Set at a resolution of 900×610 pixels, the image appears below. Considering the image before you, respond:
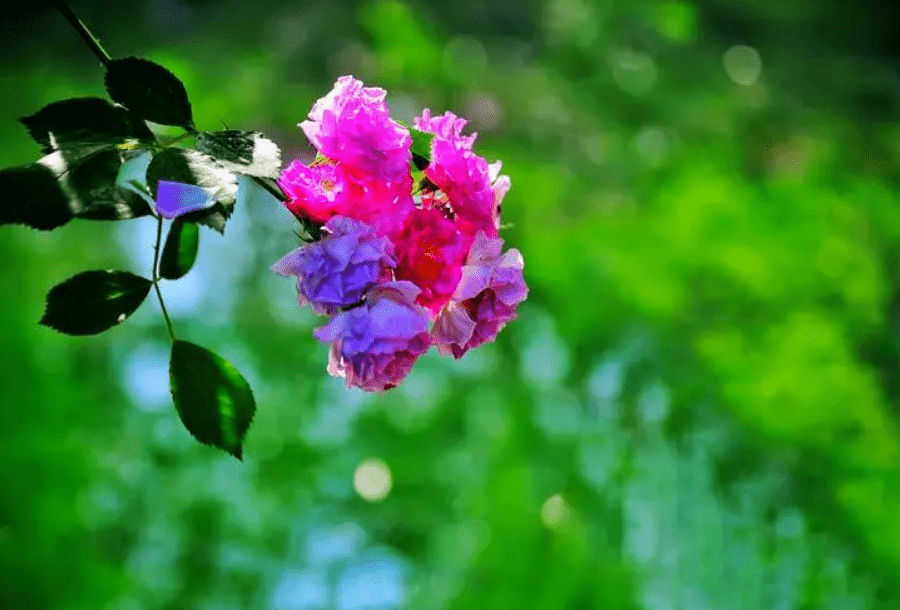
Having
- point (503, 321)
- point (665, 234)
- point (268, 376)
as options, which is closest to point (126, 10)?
point (268, 376)

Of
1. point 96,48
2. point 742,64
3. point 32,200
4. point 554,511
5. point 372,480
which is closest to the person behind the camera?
point 32,200

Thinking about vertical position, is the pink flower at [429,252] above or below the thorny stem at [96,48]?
below

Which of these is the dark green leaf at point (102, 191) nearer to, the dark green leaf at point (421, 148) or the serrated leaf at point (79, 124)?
the serrated leaf at point (79, 124)

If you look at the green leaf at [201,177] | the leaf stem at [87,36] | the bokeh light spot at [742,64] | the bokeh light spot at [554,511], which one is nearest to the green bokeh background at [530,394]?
the bokeh light spot at [554,511]

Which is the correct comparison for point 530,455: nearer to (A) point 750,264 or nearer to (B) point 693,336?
(B) point 693,336

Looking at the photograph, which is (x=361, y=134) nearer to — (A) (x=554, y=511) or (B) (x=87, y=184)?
(B) (x=87, y=184)

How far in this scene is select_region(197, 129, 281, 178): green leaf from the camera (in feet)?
1.45

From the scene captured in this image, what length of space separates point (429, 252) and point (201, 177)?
0.11 m

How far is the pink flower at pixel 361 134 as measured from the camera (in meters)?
0.49

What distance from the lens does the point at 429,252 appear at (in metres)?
0.49

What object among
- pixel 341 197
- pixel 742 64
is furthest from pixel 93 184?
pixel 742 64

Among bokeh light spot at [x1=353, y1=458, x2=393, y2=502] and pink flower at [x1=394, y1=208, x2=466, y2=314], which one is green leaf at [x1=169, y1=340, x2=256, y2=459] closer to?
pink flower at [x1=394, y1=208, x2=466, y2=314]

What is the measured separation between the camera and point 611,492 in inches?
91.6

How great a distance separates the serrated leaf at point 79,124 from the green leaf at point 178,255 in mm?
67
